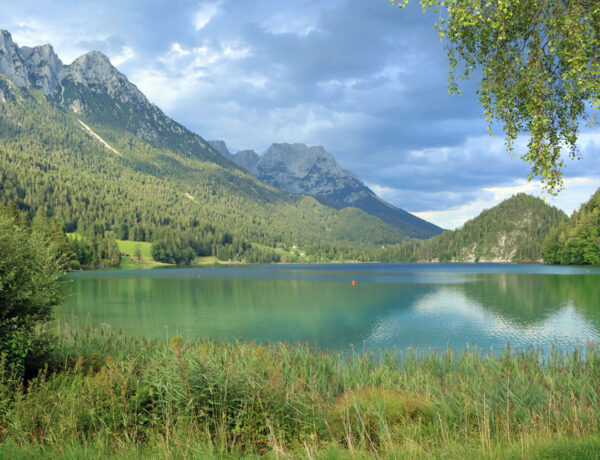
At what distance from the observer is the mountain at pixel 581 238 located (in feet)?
389

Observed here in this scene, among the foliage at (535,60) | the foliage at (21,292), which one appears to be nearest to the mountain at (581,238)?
the foliage at (535,60)

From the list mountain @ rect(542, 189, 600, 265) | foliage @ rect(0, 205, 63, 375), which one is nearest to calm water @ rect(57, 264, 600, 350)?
foliage @ rect(0, 205, 63, 375)

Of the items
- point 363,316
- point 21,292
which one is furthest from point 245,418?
point 363,316

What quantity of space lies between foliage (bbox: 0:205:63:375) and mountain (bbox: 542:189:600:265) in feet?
481

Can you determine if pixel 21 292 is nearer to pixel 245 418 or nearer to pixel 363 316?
Answer: pixel 245 418

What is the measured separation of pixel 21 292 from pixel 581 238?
5986 inches

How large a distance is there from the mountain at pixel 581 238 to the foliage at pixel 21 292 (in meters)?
146

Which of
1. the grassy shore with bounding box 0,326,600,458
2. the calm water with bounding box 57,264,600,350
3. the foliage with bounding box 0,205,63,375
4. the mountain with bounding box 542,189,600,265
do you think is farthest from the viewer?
the mountain with bounding box 542,189,600,265

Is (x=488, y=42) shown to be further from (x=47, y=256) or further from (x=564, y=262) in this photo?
(x=564, y=262)

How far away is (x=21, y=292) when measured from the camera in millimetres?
10484

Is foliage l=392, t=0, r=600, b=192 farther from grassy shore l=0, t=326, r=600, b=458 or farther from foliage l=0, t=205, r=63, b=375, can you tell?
foliage l=0, t=205, r=63, b=375

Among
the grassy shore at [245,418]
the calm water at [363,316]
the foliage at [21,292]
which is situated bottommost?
the calm water at [363,316]

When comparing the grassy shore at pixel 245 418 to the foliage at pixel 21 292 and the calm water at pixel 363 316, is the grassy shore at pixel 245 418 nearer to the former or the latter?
the foliage at pixel 21 292

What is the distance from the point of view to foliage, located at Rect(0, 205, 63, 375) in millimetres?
9812
